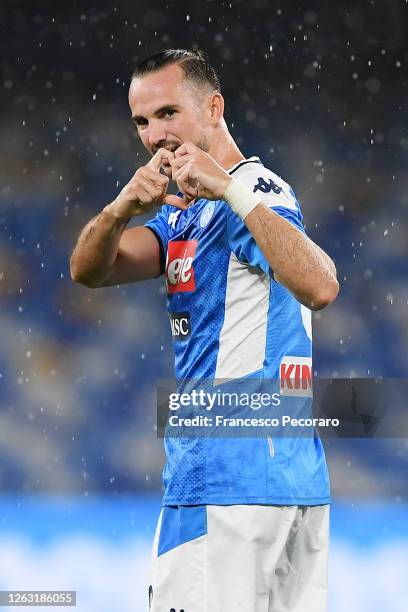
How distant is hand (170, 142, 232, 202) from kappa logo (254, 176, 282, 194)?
0.21ft

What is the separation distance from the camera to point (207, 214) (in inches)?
65.7

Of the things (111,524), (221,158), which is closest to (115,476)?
(111,524)

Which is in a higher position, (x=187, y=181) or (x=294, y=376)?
(x=187, y=181)

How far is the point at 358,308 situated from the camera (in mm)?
4941

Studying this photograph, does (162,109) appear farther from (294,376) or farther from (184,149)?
(294,376)

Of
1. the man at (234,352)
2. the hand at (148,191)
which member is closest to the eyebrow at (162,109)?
the man at (234,352)

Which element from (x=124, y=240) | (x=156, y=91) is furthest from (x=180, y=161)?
(x=124, y=240)

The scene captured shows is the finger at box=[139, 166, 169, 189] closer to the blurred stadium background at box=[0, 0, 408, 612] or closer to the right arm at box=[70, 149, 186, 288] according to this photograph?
the right arm at box=[70, 149, 186, 288]

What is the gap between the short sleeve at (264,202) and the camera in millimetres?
1523

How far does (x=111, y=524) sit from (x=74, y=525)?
16 cm

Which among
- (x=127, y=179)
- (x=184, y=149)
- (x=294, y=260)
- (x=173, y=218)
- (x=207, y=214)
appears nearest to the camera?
(x=294, y=260)

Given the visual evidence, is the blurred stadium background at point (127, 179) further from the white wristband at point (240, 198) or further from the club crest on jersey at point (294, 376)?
the white wristband at point (240, 198)

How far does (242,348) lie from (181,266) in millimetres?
204

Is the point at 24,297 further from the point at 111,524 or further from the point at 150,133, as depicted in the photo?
the point at 150,133
